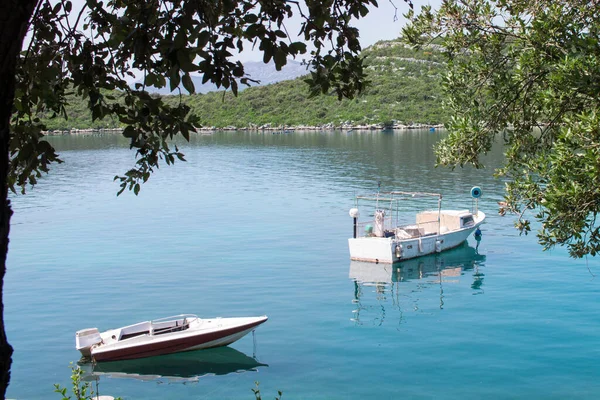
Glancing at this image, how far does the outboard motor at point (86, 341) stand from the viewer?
21281 millimetres

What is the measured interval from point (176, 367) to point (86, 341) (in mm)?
2968

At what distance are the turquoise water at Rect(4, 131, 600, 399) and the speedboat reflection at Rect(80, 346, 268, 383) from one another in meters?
0.06

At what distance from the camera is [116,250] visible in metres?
38.1

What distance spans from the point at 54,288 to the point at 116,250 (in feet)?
24.8

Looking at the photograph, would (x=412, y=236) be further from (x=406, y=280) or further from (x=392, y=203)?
(x=392, y=203)

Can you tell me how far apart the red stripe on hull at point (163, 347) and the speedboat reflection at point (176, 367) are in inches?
8.4

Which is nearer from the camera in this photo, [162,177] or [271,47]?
[271,47]

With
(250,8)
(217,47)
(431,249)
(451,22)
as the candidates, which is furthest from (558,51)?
(431,249)

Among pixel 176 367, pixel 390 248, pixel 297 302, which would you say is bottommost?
pixel 176 367

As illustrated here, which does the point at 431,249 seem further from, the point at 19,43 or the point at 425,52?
the point at 19,43

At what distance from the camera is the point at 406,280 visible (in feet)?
104

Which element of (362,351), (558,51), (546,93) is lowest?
(362,351)

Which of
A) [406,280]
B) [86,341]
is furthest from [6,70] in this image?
[406,280]

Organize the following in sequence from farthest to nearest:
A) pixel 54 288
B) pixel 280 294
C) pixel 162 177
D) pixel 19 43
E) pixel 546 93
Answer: pixel 162 177
pixel 54 288
pixel 280 294
pixel 546 93
pixel 19 43
